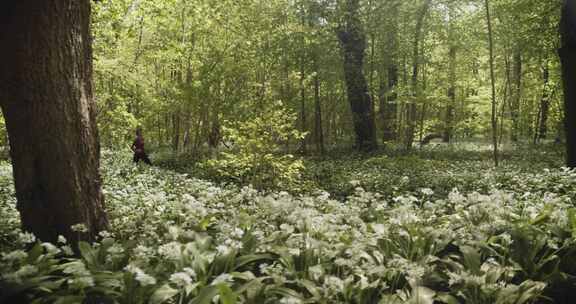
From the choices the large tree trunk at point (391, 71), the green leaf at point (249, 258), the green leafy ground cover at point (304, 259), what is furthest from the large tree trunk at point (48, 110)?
the large tree trunk at point (391, 71)

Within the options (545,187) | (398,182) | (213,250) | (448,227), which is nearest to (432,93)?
(398,182)

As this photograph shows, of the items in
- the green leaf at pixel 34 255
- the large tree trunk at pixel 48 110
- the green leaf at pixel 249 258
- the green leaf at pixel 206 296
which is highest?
the large tree trunk at pixel 48 110

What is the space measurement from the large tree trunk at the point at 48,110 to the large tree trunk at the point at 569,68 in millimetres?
8622

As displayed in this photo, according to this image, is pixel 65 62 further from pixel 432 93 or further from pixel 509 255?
pixel 432 93

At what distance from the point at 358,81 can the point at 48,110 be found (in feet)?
47.3

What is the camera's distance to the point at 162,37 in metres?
20.0

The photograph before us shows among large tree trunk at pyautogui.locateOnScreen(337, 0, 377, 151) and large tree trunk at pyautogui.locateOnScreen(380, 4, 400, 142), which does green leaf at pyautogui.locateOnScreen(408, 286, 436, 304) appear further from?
large tree trunk at pyautogui.locateOnScreen(337, 0, 377, 151)

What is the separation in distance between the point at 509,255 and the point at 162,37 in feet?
63.8

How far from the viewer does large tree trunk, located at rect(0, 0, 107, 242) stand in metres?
3.51

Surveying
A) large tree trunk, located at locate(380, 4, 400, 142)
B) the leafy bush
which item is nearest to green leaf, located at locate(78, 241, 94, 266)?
the leafy bush

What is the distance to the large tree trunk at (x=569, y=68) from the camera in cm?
792

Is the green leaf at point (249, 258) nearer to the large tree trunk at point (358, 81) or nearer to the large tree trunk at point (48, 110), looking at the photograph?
the large tree trunk at point (48, 110)

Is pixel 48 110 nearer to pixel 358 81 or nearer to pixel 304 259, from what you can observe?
pixel 304 259

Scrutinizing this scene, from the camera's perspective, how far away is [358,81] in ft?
55.2
